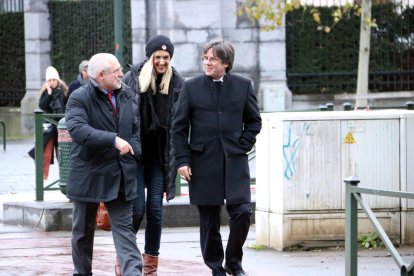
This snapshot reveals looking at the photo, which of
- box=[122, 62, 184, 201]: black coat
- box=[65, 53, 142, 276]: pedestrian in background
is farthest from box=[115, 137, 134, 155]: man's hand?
box=[122, 62, 184, 201]: black coat

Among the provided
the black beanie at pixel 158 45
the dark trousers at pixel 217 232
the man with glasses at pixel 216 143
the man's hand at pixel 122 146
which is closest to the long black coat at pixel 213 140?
the man with glasses at pixel 216 143

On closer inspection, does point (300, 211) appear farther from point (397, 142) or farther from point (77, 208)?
point (77, 208)

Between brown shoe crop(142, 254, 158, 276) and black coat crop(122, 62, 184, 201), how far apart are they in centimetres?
47

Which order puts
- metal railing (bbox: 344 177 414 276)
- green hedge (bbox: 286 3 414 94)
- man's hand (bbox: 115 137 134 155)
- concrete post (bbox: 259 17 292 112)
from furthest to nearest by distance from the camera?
green hedge (bbox: 286 3 414 94)
concrete post (bbox: 259 17 292 112)
man's hand (bbox: 115 137 134 155)
metal railing (bbox: 344 177 414 276)

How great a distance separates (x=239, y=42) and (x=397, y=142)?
1473 cm

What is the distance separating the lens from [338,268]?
9258mm

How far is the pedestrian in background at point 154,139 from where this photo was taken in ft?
28.4

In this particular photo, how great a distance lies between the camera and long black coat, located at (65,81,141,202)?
7.82 meters

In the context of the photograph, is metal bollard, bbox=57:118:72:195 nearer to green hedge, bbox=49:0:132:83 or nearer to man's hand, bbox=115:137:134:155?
man's hand, bbox=115:137:134:155

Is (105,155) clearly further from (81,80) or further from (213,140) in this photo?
(81,80)

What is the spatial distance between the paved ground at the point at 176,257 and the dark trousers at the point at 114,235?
0.84 metres

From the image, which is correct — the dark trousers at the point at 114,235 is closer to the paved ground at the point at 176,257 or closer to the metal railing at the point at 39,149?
the paved ground at the point at 176,257

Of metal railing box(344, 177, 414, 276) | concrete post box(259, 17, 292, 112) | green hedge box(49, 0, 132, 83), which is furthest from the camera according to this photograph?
green hedge box(49, 0, 132, 83)

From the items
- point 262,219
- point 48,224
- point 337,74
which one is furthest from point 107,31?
point 262,219
